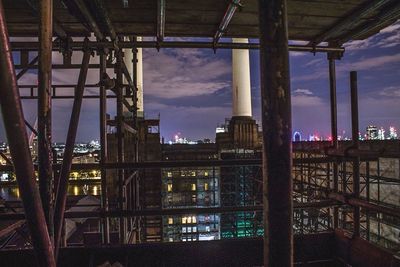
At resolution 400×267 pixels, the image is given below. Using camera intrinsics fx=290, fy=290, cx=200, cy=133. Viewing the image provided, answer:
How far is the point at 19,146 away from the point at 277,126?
1.40 metres

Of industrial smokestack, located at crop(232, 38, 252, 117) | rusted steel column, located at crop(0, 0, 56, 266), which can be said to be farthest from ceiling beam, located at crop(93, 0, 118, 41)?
industrial smokestack, located at crop(232, 38, 252, 117)

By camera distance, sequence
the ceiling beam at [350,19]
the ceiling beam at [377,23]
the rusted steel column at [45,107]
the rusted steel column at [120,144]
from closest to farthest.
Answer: the rusted steel column at [45,107], the ceiling beam at [350,19], the ceiling beam at [377,23], the rusted steel column at [120,144]

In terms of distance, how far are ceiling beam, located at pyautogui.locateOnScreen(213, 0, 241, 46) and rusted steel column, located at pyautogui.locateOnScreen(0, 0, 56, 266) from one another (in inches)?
104

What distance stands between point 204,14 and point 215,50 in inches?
33.2

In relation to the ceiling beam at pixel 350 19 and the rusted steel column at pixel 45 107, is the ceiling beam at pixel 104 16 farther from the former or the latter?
the ceiling beam at pixel 350 19

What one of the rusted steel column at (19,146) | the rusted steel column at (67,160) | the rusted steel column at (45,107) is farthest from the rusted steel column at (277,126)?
the rusted steel column at (67,160)

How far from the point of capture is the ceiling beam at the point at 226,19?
3.46 m

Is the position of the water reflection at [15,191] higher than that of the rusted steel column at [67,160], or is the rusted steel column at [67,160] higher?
the rusted steel column at [67,160]

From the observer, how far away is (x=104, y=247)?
12.0 ft

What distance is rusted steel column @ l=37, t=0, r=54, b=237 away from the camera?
196 centimetres

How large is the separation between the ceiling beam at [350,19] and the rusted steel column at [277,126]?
2674 mm

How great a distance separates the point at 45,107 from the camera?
201cm

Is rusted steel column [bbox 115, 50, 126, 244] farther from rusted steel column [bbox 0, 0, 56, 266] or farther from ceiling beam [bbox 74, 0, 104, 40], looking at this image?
rusted steel column [bbox 0, 0, 56, 266]

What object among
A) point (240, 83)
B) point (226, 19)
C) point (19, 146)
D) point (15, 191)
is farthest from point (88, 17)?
point (240, 83)
